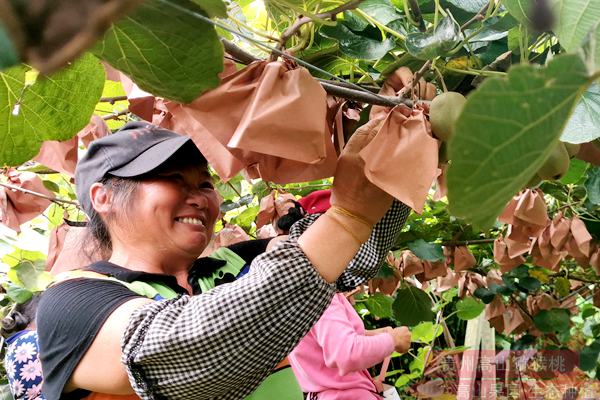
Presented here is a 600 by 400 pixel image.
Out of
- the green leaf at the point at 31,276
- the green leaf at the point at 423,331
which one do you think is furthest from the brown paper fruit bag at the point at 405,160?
the green leaf at the point at 423,331

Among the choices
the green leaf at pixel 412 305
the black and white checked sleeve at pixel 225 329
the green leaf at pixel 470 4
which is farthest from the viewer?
the green leaf at pixel 412 305

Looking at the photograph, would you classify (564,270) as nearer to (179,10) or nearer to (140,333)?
(140,333)

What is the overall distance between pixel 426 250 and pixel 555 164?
175 centimetres

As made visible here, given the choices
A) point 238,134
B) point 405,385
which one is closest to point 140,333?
point 238,134

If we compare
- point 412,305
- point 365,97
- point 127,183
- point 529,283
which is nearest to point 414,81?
point 365,97

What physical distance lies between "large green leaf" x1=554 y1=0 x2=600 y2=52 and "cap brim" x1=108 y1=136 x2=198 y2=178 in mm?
782

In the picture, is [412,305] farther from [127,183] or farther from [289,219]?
[127,183]

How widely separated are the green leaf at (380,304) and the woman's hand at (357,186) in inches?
102

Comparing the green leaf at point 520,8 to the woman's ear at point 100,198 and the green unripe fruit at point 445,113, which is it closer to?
the green unripe fruit at point 445,113

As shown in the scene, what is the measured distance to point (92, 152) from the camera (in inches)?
50.8

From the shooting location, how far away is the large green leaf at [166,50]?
44 cm

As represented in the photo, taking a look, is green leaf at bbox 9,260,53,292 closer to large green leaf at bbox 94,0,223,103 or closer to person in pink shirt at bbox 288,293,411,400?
person in pink shirt at bbox 288,293,411,400

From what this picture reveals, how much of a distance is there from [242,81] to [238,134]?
0.08 m

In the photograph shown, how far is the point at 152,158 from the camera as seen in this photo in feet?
3.81
